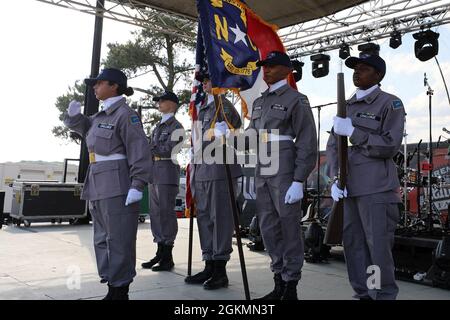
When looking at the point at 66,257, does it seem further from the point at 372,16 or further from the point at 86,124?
the point at 372,16

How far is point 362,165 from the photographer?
291 centimetres

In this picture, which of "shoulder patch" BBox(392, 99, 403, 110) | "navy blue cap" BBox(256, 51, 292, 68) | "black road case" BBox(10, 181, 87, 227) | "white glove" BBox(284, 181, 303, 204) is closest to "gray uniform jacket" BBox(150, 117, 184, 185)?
"navy blue cap" BBox(256, 51, 292, 68)

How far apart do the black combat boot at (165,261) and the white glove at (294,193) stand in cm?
193

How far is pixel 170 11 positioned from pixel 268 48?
9.11ft

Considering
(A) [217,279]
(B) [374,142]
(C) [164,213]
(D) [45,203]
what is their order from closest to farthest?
(B) [374,142] < (A) [217,279] < (C) [164,213] < (D) [45,203]

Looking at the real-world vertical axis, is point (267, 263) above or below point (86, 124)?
below

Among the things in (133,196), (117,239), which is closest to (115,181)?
(133,196)

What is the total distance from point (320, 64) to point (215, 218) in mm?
6153

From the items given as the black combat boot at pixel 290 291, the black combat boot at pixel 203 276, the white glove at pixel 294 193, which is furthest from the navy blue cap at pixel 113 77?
the black combat boot at pixel 290 291

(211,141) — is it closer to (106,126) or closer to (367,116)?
(106,126)

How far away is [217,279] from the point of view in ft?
12.1

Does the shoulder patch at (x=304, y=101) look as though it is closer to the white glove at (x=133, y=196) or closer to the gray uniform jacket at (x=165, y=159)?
the white glove at (x=133, y=196)
